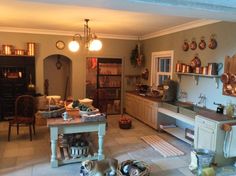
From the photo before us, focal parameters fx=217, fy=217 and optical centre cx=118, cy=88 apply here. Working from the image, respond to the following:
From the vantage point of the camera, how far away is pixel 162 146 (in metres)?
4.28

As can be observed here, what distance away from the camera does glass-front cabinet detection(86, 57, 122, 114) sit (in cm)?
670

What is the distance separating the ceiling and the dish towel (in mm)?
1670

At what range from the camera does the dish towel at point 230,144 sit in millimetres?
3268

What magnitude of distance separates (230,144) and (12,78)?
5286 mm

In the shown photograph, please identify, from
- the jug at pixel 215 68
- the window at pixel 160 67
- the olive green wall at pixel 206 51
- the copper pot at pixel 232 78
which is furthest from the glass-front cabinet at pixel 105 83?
the copper pot at pixel 232 78

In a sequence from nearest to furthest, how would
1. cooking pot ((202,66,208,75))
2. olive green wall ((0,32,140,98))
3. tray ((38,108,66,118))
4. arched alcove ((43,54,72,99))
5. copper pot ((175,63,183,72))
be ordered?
tray ((38,108,66,118)) → cooking pot ((202,66,208,75)) → copper pot ((175,63,183,72)) → olive green wall ((0,32,140,98)) → arched alcove ((43,54,72,99))

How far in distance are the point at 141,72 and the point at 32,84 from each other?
337 centimetres

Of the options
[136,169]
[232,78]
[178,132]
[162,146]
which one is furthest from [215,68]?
[136,169]

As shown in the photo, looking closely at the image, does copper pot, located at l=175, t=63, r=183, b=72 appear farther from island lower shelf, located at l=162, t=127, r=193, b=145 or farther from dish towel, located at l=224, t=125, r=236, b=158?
dish towel, located at l=224, t=125, r=236, b=158

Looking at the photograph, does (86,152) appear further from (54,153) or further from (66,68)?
(66,68)

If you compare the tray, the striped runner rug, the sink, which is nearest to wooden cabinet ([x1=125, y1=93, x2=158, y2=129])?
the sink

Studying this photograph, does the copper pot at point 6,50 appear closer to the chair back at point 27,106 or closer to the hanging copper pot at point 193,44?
the chair back at point 27,106

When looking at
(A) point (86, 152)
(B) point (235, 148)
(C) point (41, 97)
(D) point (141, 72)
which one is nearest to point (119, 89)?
(D) point (141, 72)

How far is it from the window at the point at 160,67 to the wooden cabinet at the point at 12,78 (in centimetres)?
342
